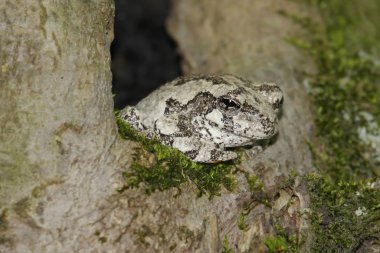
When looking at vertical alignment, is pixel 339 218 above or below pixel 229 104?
below

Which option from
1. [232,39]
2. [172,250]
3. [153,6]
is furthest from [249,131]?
[153,6]

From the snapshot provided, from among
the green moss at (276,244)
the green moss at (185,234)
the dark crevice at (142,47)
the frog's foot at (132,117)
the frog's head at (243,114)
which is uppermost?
the frog's head at (243,114)

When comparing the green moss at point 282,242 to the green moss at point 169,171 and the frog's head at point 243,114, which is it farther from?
the frog's head at point 243,114

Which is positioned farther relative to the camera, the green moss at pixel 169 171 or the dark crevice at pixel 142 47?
the dark crevice at pixel 142 47

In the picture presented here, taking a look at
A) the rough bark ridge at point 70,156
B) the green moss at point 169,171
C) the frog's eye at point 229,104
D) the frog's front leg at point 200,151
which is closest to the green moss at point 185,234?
the rough bark ridge at point 70,156

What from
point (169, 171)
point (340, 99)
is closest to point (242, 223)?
point (169, 171)

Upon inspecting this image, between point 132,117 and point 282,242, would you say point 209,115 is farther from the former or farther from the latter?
point 282,242
